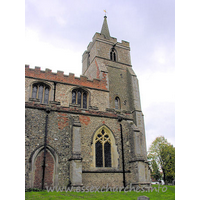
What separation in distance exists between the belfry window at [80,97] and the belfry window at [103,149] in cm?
647

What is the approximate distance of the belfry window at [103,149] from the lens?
11.6 m

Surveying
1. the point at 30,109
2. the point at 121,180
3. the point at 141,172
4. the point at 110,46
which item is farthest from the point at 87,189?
the point at 110,46

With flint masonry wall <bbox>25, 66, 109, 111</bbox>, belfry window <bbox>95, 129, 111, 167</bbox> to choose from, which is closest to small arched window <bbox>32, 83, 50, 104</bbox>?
flint masonry wall <bbox>25, 66, 109, 111</bbox>

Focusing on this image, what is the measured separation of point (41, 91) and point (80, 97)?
3.72 meters

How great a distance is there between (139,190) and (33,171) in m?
6.03

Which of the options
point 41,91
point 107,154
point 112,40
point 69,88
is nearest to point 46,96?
point 41,91

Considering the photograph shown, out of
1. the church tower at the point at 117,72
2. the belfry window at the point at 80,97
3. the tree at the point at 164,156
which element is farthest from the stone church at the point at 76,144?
the tree at the point at 164,156

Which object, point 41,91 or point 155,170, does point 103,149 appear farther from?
point 155,170

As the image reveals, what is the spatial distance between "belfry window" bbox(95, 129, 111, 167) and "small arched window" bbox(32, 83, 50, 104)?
7225 mm

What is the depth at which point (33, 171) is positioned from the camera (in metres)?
9.63

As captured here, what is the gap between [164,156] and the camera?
98.8ft

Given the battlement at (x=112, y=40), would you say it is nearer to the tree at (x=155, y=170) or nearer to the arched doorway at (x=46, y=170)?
the arched doorway at (x=46, y=170)

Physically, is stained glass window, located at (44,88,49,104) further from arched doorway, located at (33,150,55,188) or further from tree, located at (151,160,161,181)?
tree, located at (151,160,161,181)
